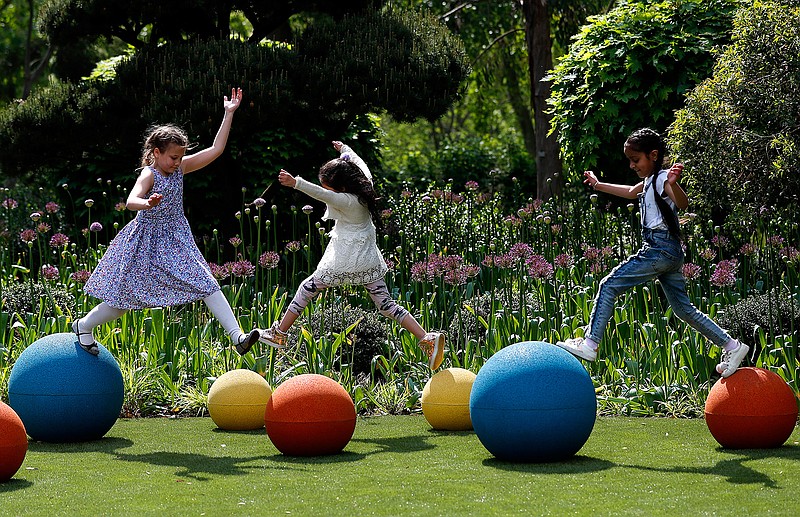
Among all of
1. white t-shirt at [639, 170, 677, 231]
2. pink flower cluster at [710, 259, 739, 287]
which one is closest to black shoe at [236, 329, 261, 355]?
white t-shirt at [639, 170, 677, 231]

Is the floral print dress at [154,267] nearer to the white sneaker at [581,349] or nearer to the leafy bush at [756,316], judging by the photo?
the white sneaker at [581,349]

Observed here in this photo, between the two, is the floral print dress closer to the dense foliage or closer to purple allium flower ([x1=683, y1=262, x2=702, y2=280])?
purple allium flower ([x1=683, y1=262, x2=702, y2=280])

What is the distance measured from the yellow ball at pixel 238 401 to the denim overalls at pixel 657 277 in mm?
2261

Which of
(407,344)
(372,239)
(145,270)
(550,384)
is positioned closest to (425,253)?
(407,344)

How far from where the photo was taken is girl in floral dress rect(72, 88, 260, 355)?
21.9 ft

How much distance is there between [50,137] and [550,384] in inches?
303

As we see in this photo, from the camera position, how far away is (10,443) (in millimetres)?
5250

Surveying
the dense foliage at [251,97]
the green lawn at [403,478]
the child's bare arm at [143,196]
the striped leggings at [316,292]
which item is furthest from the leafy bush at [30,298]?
the child's bare arm at [143,196]

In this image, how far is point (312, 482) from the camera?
5.32 m

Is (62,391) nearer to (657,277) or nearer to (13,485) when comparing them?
(13,485)

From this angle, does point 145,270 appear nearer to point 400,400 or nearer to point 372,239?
point 372,239

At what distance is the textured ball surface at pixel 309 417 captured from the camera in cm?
597

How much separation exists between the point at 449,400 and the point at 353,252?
136 centimetres

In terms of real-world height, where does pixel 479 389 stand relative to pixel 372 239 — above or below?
below
